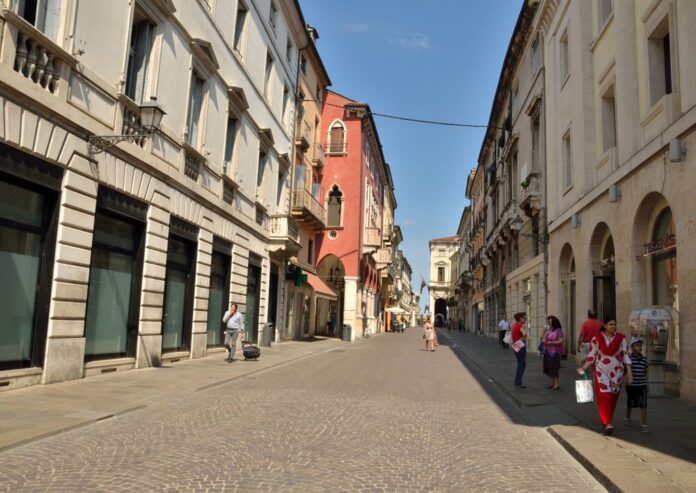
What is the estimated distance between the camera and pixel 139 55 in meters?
14.0

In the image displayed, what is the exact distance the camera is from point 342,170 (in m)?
41.4

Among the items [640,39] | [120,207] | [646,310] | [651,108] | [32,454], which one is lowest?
[32,454]

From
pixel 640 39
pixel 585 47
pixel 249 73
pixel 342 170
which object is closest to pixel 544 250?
pixel 585 47

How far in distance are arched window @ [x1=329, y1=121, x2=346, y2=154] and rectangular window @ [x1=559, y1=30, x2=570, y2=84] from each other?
21.3 m

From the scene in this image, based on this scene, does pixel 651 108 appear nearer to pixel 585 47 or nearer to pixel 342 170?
pixel 585 47

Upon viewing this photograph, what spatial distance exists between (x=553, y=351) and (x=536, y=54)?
59.5 feet

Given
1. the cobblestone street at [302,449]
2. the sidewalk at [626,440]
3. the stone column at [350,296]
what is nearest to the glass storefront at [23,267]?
the cobblestone street at [302,449]

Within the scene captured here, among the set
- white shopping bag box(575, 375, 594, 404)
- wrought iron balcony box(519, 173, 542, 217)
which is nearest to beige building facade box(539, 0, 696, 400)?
wrought iron balcony box(519, 173, 542, 217)

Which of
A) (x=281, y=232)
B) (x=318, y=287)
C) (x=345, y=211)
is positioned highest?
(x=345, y=211)

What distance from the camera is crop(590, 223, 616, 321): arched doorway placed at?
53.4 feet

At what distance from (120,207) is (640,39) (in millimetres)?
12370

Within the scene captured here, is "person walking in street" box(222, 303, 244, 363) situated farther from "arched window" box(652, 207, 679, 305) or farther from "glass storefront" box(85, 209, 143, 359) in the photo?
"arched window" box(652, 207, 679, 305)

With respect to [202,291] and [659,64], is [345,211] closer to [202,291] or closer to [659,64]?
[202,291]

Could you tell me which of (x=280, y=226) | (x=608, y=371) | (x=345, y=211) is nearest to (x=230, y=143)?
(x=280, y=226)
